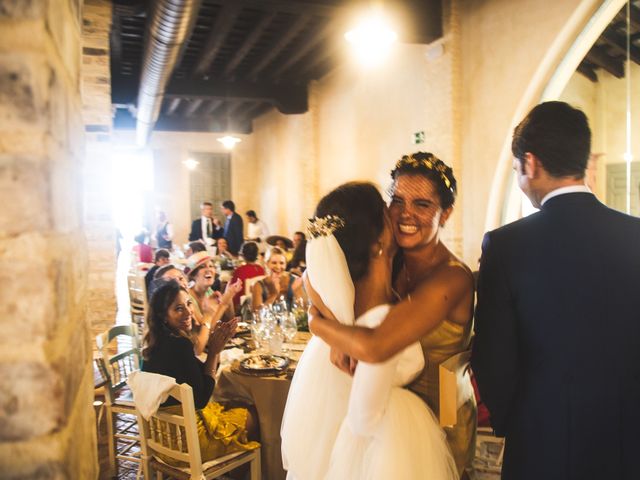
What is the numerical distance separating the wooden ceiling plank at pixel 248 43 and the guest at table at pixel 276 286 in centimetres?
356

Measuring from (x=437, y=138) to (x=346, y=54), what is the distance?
3252mm

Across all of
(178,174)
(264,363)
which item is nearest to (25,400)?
(264,363)

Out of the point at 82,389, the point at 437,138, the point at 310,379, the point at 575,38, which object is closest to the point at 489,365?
the point at 310,379

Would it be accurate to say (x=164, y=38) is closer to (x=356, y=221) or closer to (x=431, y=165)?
(x=431, y=165)

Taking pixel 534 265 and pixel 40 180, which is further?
pixel 534 265

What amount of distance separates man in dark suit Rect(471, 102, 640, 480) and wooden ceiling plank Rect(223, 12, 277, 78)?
5890mm

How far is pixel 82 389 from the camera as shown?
905mm

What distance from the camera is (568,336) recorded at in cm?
137

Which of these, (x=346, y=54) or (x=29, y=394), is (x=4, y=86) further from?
(x=346, y=54)

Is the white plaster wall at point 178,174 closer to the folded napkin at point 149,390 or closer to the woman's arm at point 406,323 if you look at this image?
the folded napkin at point 149,390

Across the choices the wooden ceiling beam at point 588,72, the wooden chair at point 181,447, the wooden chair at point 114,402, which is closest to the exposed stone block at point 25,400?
the wooden chair at point 181,447

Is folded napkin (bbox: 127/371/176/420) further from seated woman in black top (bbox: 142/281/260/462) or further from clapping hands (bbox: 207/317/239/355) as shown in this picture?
clapping hands (bbox: 207/317/239/355)

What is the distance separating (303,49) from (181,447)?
7.08m

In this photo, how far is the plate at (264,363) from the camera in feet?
9.46
